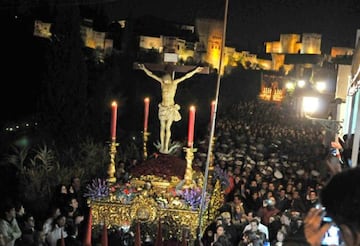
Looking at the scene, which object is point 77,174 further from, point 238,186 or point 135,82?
point 135,82

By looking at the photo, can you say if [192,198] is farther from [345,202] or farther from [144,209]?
[345,202]

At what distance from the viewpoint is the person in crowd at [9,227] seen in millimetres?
5746

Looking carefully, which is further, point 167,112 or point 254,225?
point 167,112

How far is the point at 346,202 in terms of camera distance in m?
1.30

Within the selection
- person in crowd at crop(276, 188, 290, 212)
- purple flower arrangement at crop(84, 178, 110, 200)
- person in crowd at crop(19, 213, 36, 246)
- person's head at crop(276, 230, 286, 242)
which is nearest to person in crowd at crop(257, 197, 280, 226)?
person in crowd at crop(276, 188, 290, 212)

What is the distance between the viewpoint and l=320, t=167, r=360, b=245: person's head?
4.21 feet

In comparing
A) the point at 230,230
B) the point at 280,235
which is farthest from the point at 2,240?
the point at 280,235

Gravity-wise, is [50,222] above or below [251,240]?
below

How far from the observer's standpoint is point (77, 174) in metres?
9.47

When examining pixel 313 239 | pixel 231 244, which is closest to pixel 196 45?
pixel 231 244

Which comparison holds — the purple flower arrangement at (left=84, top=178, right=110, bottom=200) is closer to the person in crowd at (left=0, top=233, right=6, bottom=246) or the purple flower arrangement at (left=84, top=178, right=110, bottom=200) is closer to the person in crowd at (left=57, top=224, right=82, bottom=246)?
the person in crowd at (left=57, top=224, right=82, bottom=246)

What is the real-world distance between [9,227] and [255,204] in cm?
397

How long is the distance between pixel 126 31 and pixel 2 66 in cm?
1325

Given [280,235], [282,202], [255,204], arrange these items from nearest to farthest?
[280,235] < [282,202] < [255,204]
